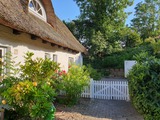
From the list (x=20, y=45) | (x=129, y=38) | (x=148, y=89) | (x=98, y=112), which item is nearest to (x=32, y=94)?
(x=20, y=45)

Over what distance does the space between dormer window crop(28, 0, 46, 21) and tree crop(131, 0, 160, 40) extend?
2480cm

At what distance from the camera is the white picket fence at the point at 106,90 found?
890cm

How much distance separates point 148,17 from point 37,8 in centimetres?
2794

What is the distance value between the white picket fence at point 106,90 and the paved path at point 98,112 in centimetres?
86

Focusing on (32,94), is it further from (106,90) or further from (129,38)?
(129,38)

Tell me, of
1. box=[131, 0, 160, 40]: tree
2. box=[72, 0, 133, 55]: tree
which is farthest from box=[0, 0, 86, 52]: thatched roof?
box=[131, 0, 160, 40]: tree

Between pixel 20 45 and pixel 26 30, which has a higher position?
pixel 26 30

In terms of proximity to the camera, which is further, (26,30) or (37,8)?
(37,8)

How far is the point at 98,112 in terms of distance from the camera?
661cm

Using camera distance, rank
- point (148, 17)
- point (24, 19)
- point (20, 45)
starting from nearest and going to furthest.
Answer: point (24, 19) < point (20, 45) < point (148, 17)

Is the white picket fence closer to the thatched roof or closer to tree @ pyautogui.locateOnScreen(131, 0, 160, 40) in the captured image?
the thatched roof

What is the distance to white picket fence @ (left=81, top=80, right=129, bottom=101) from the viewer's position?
8898mm

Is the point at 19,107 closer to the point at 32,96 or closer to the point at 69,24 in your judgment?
the point at 32,96

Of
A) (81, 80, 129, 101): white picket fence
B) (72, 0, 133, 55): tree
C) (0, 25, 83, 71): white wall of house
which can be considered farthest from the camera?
(72, 0, 133, 55): tree
